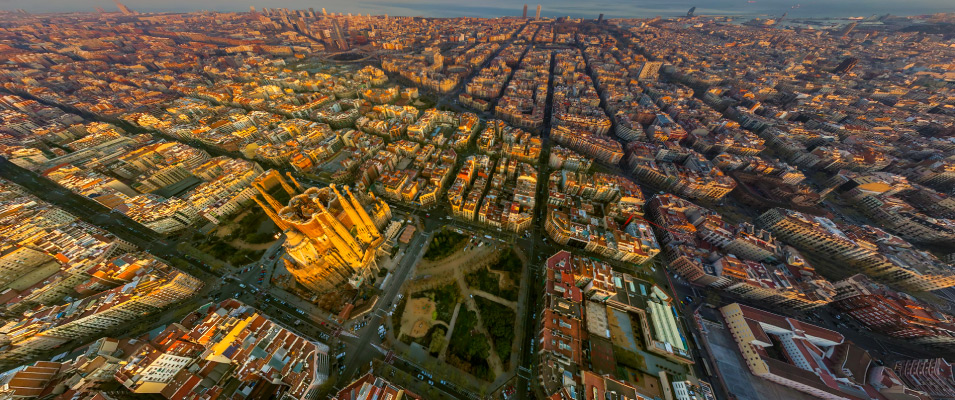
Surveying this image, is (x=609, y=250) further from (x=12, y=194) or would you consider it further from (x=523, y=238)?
(x=12, y=194)

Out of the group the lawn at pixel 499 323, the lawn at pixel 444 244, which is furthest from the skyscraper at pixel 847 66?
the lawn at pixel 499 323

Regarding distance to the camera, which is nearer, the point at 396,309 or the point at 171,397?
the point at 171,397

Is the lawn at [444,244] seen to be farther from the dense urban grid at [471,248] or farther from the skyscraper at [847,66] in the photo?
the skyscraper at [847,66]

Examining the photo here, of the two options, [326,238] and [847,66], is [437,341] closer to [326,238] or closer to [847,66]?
[326,238]

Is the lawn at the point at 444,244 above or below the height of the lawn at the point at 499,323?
above

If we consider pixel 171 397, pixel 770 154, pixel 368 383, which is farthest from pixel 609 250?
pixel 770 154
